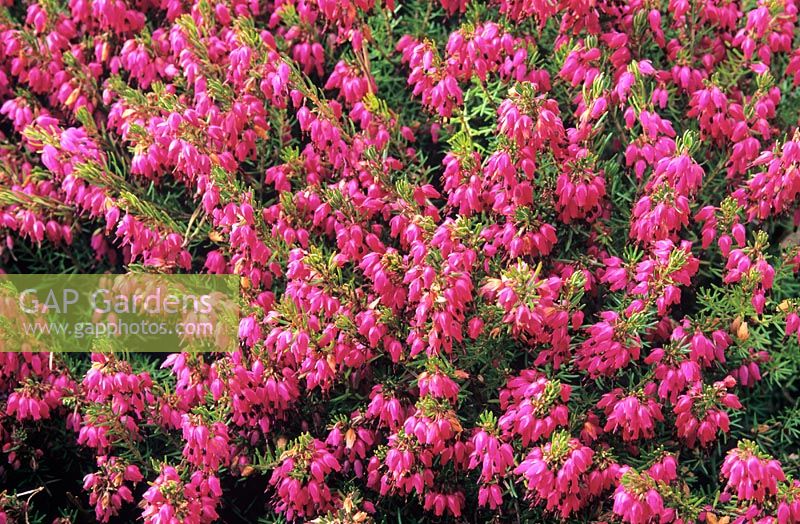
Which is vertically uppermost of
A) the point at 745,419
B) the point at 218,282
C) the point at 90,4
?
the point at 90,4

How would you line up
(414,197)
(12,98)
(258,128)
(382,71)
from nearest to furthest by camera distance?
(414,197) → (258,128) → (382,71) → (12,98)

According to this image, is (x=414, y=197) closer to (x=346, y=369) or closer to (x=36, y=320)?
(x=346, y=369)

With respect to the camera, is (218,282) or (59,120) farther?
(59,120)

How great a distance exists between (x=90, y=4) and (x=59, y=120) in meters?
0.52

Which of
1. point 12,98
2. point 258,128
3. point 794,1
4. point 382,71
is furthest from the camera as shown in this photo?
point 12,98

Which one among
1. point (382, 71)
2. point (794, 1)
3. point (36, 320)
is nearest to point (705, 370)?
point (794, 1)

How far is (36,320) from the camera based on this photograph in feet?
13.6

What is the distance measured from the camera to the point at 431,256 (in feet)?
10.9

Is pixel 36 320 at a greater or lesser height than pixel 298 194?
lesser

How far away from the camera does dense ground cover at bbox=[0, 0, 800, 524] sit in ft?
11.3

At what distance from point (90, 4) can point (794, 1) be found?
9.83 feet

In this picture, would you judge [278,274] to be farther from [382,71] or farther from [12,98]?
[12,98]

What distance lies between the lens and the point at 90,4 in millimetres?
4477

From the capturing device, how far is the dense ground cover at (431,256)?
11.3 feet
